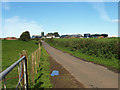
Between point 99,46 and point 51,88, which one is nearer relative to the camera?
point 51,88

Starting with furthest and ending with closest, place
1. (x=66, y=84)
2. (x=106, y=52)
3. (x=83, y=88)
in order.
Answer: (x=106, y=52) < (x=66, y=84) < (x=83, y=88)

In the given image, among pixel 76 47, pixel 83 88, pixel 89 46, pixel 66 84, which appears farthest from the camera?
pixel 76 47

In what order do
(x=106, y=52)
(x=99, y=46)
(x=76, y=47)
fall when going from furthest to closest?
(x=76, y=47) → (x=99, y=46) → (x=106, y=52)

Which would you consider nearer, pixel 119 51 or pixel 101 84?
pixel 101 84

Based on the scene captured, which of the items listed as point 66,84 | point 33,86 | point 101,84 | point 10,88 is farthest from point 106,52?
point 10,88

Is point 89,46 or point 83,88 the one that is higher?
point 89,46

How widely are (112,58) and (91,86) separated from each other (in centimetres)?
856

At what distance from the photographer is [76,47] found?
24.2 metres

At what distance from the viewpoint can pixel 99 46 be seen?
16016 millimetres

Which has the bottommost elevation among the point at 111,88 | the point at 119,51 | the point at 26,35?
the point at 111,88

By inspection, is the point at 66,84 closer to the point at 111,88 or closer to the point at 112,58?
the point at 111,88

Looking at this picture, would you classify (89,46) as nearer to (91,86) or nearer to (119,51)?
(119,51)

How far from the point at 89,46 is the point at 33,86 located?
560 inches

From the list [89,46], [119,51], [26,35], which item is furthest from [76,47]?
[26,35]
